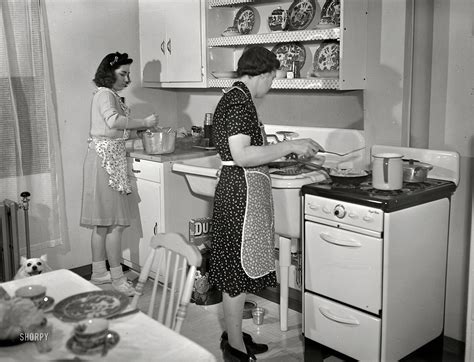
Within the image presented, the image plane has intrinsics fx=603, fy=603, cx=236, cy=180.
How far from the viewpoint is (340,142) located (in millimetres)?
3514

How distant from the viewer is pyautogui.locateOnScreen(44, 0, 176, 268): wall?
4.12m

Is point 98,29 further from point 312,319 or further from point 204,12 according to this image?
point 312,319

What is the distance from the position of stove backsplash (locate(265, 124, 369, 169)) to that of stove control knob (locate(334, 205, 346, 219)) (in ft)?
2.14

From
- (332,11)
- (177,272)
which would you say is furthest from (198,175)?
(177,272)

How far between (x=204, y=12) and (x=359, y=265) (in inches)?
83.3

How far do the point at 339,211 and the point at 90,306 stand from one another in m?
1.28

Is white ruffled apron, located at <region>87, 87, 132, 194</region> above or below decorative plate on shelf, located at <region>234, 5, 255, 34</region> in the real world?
below

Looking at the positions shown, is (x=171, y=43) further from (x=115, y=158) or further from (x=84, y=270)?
(x=84, y=270)

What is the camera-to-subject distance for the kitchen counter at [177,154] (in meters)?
3.85

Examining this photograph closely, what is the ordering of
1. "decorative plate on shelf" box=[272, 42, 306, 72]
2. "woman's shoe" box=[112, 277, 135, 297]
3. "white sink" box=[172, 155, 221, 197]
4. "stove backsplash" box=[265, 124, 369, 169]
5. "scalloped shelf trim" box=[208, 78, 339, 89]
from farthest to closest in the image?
"woman's shoe" box=[112, 277, 135, 297]
"decorative plate on shelf" box=[272, 42, 306, 72]
"white sink" box=[172, 155, 221, 197]
"stove backsplash" box=[265, 124, 369, 169]
"scalloped shelf trim" box=[208, 78, 339, 89]

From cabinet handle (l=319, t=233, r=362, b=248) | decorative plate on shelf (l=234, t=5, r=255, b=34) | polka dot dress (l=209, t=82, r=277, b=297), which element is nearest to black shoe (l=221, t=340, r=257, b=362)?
polka dot dress (l=209, t=82, r=277, b=297)

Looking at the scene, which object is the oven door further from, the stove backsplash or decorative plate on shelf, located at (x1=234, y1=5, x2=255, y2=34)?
decorative plate on shelf, located at (x1=234, y1=5, x2=255, y2=34)

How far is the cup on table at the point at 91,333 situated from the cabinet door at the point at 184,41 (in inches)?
106

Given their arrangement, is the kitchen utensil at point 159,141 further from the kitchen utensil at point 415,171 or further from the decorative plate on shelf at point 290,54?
the kitchen utensil at point 415,171
